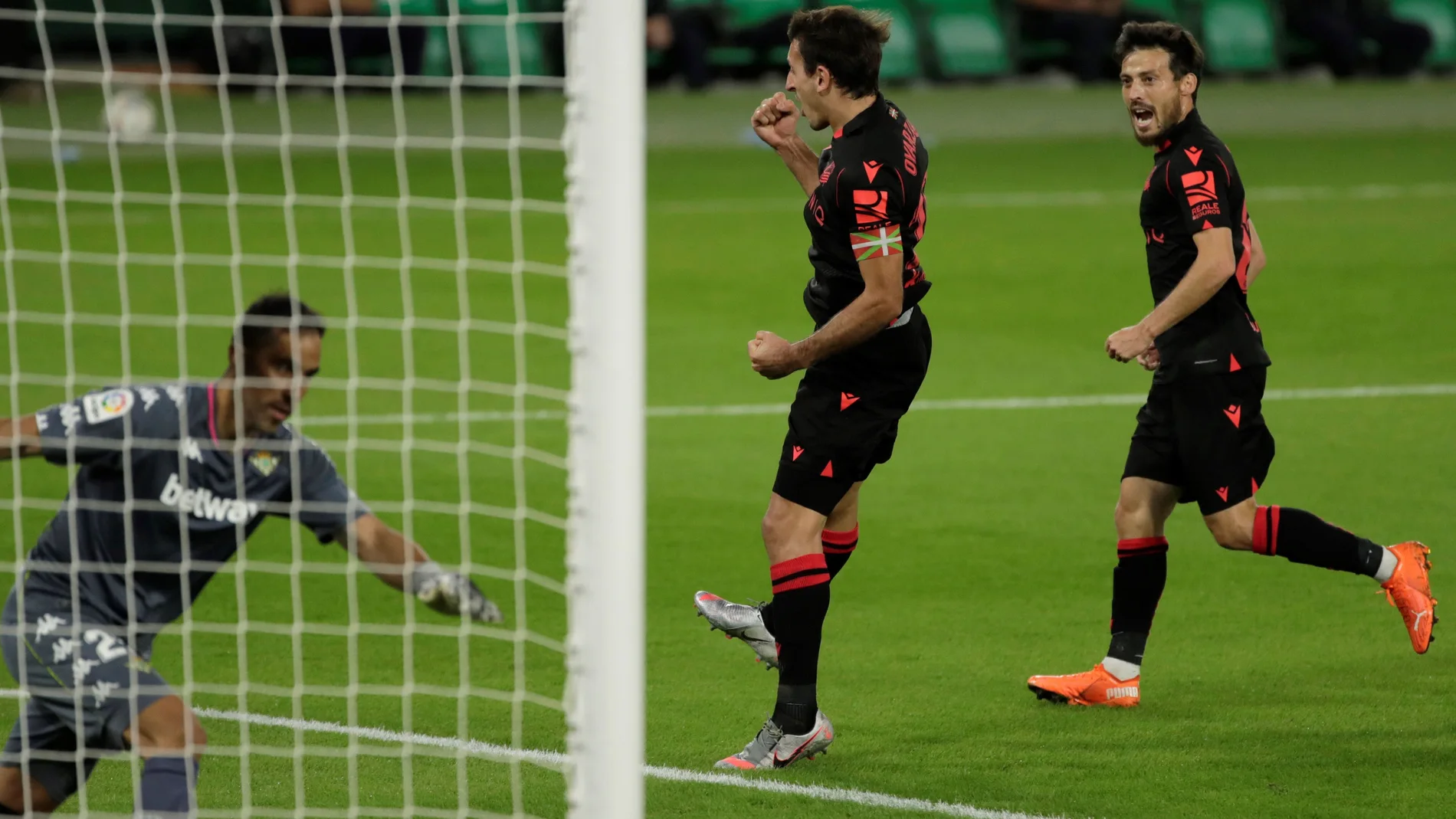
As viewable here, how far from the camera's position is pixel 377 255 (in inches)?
602

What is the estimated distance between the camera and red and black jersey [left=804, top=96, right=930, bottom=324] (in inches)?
194

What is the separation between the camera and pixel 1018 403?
33.9 feet

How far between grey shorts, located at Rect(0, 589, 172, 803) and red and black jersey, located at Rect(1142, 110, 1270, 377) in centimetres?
307

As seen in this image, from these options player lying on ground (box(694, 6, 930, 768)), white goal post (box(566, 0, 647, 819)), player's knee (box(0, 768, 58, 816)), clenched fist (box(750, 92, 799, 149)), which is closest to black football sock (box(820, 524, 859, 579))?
player lying on ground (box(694, 6, 930, 768))

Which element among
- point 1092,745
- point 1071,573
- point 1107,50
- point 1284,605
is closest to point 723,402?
point 1071,573

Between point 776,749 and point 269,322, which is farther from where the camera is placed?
point 776,749

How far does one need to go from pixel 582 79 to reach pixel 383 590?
3950 millimetres

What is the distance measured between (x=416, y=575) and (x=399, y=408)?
639 centimetres

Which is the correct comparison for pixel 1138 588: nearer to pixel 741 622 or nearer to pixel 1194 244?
pixel 1194 244

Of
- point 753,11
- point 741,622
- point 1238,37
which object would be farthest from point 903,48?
point 741,622

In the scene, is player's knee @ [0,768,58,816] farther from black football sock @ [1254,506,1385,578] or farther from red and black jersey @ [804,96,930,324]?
black football sock @ [1254,506,1385,578]

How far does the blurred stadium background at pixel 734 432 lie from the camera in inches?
197

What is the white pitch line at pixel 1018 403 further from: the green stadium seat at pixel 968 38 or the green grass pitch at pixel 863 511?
the green stadium seat at pixel 968 38

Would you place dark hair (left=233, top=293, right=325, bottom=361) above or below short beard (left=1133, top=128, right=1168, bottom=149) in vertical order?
below
